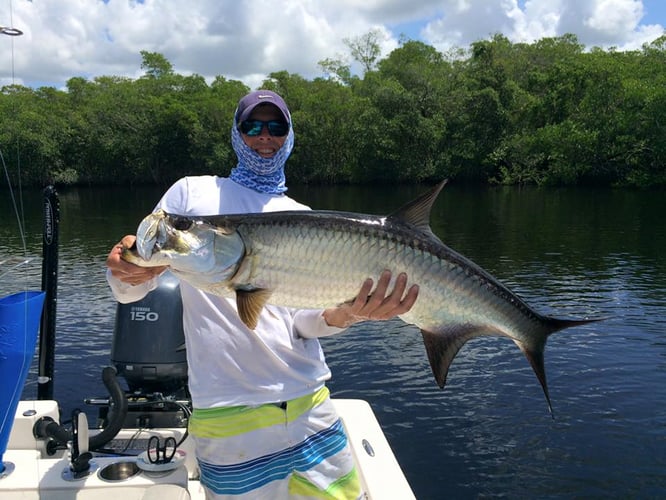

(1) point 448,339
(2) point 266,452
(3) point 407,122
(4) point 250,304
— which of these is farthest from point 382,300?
(3) point 407,122

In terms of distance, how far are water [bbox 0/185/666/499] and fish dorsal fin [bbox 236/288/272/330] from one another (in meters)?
5.84

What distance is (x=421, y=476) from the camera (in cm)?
809

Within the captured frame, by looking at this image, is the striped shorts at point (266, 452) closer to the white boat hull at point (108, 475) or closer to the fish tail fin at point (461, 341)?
the fish tail fin at point (461, 341)

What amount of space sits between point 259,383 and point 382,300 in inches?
27.3

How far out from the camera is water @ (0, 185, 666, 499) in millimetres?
8148

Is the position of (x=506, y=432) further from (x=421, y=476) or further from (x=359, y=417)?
(x=359, y=417)

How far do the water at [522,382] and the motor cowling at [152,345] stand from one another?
8.54 ft

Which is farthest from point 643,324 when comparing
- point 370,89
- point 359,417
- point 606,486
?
point 370,89

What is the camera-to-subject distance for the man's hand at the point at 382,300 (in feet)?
9.39

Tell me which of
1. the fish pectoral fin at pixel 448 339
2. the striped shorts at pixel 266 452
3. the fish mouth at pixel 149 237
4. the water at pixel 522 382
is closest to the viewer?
the fish mouth at pixel 149 237

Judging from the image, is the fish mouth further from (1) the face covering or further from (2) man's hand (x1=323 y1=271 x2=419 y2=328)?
(2) man's hand (x1=323 y1=271 x2=419 y2=328)

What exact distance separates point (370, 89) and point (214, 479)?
69.2 m

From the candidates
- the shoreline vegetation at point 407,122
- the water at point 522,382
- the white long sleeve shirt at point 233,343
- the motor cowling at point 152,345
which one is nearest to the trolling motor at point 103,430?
the motor cowling at point 152,345

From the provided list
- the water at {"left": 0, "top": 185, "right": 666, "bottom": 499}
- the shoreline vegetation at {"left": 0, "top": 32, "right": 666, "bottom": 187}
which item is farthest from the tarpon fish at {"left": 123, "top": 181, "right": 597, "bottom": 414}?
the shoreline vegetation at {"left": 0, "top": 32, "right": 666, "bottom": 187}
